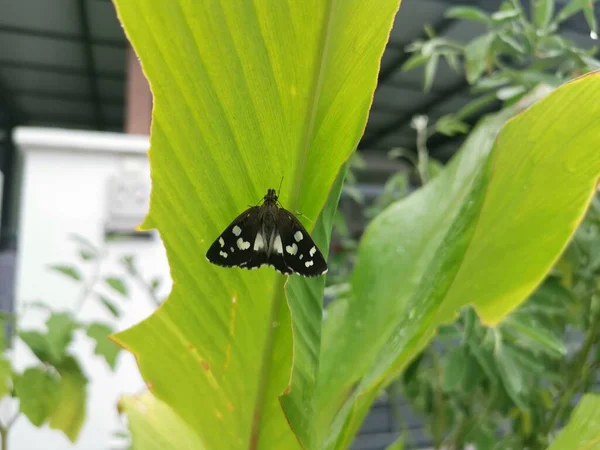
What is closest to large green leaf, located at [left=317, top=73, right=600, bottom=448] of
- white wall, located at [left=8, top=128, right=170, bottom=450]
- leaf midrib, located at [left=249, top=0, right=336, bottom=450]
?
leaf midrib, located at [left=249, top=0, right=336, bottom=450]

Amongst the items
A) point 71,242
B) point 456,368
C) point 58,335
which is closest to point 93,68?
point 71,242

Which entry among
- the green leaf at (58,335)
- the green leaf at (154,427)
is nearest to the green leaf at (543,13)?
the green leaf at (154,427)

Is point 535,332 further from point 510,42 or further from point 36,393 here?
point 36,393

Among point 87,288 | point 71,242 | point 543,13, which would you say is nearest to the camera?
point 543,13

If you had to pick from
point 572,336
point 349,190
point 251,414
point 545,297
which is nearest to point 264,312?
point 251,414

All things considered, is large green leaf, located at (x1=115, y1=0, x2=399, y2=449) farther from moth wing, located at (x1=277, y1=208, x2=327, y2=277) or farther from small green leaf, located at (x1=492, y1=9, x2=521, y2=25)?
small green leaf, located at (x1=492, y1=9, x2=521, y2=25)
